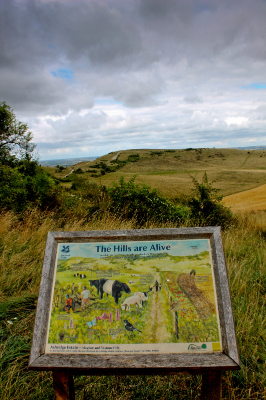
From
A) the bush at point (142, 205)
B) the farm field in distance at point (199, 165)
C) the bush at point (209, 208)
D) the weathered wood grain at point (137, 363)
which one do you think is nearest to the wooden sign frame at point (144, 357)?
the weathered wood grain at point (137, 363)

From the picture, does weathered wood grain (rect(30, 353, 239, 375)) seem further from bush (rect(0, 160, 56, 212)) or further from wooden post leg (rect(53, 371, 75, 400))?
bush (rect(0, 160, 56, 212))

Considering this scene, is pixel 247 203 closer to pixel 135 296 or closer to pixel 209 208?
pixel 209 208

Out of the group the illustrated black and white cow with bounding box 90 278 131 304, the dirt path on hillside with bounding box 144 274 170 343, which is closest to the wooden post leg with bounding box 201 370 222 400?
the dirt path on hillside with bounding box 144 274 170 343

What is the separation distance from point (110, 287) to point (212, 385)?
1.04 meters

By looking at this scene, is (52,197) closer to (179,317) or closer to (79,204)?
(79,204)

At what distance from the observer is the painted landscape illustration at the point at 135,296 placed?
71.1 inches

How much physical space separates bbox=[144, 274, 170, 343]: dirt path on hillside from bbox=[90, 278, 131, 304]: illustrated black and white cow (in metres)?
0.24

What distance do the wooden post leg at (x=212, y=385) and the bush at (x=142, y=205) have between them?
6.25 metres

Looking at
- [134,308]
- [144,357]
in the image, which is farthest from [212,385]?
[134,308]

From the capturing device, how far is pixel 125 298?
1919mm

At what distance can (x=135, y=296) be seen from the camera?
75.7 inches

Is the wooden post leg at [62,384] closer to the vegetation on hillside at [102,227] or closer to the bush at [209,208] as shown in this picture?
the vegetation on hillside at [102,227]

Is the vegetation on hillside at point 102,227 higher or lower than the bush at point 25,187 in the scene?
lower

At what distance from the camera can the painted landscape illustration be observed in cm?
181
